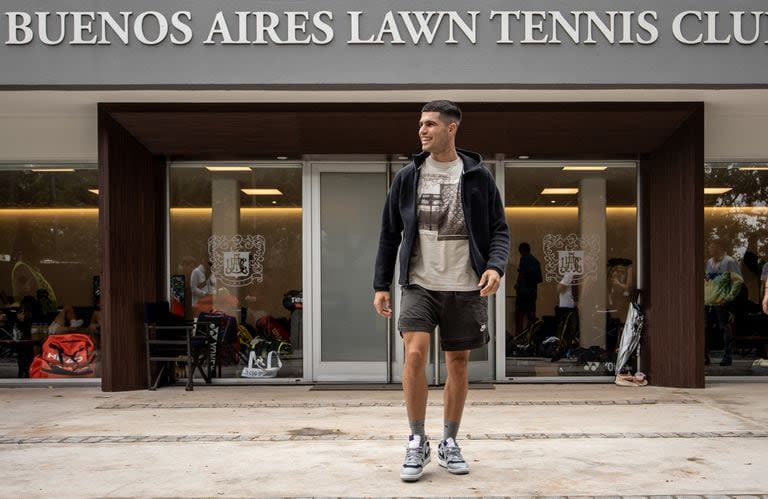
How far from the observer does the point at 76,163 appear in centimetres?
930

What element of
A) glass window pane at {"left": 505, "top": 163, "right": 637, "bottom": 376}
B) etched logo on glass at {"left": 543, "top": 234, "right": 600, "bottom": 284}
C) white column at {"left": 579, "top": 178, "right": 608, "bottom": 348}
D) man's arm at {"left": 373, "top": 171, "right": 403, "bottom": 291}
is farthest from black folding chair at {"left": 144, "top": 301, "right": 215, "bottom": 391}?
man's arm at {"left": 373, "top": 171, "right": 403, "bottom": 291}

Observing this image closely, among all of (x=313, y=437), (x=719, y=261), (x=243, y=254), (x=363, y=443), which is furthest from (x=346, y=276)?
(x=719, y=261)

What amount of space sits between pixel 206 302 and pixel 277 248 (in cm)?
95

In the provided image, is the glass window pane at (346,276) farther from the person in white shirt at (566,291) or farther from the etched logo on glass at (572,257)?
the person in white shirt at (566,291)

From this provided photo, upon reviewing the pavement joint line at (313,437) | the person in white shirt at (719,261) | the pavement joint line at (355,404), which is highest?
the person in white shirt at (719,261)

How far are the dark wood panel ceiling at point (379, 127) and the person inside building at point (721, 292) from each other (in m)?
1.43

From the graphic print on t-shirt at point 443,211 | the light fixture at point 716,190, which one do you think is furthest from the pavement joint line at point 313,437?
the light fixture at point 716,190

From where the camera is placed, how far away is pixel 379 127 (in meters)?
8.51

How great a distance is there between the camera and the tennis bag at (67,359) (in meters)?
9.31

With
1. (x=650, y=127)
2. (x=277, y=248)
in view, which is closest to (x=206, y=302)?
(x=277, y=248)

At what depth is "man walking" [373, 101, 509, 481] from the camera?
448 centimetres

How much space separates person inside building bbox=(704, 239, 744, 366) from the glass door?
342 centimetres

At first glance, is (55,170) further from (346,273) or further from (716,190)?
(716,190)

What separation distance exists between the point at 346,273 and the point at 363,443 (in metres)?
3.74
